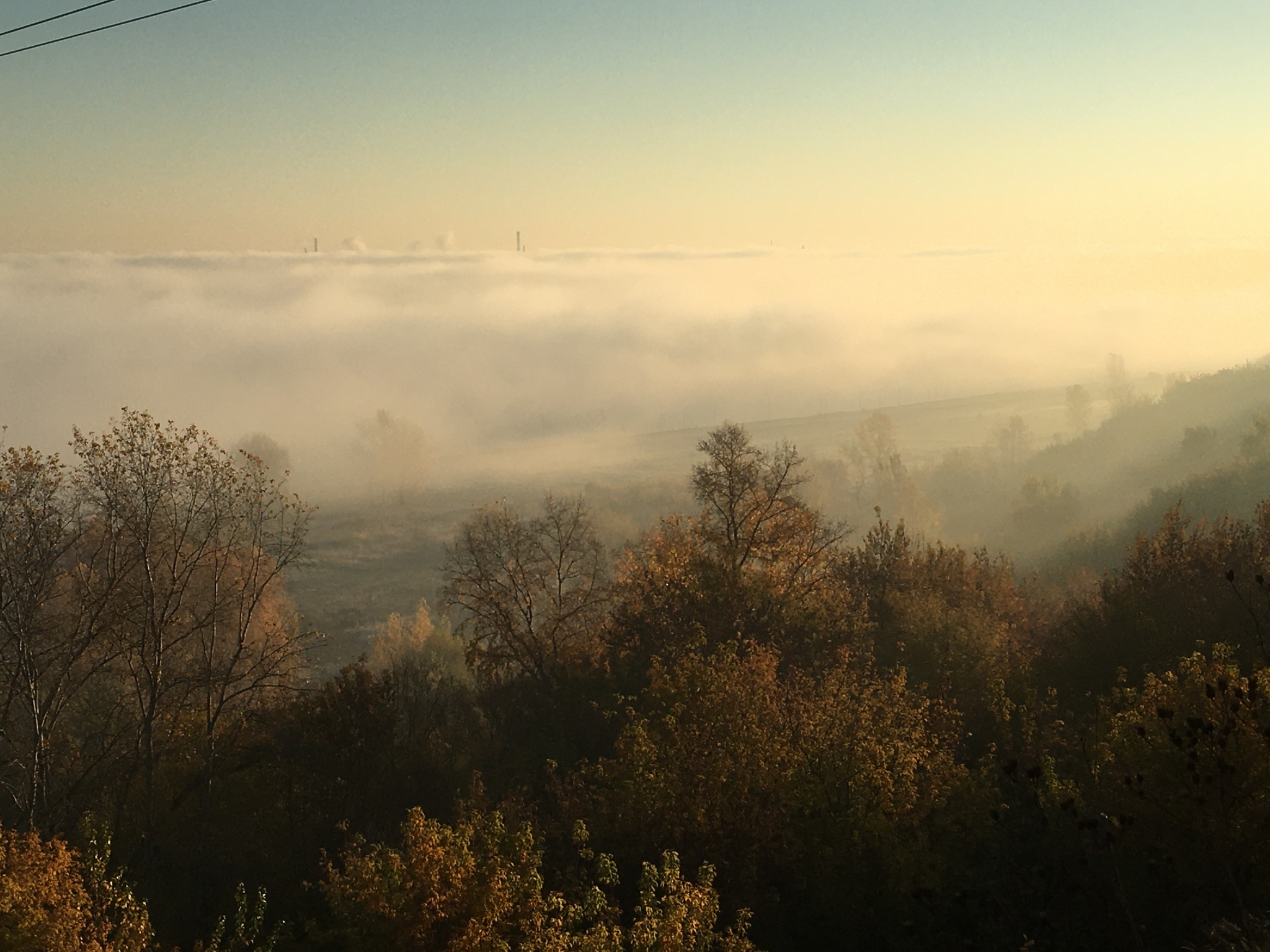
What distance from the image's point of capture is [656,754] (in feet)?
95.7

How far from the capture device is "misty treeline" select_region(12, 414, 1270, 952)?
66.8ft

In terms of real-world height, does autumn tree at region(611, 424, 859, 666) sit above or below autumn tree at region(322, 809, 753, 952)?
above

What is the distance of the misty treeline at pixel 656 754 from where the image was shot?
20.4 metres

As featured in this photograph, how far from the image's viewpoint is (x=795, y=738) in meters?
30.1

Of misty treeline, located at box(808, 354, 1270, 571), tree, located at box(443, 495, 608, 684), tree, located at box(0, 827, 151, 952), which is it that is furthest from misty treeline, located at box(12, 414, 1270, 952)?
misty treeline, located at box(808, 354, 1270, 571)

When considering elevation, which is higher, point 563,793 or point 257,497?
point 257,497

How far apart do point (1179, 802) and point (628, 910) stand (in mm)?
14313

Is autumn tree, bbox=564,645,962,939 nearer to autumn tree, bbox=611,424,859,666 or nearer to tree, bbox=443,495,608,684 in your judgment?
autumn tree, bbox=611,424,859,666

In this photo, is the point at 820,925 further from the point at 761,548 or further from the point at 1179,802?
the point at 761,548

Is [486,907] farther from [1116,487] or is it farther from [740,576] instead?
[1116,487]

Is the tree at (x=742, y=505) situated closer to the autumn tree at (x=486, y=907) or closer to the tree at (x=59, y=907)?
the autumn tree at (x=486, y=907)

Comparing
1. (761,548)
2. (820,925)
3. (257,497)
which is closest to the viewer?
(820,925)

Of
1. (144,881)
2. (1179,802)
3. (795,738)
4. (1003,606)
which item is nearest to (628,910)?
(795,738)

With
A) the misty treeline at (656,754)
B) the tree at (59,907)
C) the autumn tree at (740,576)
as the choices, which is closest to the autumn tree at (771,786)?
the misty treeline at (656,754)
